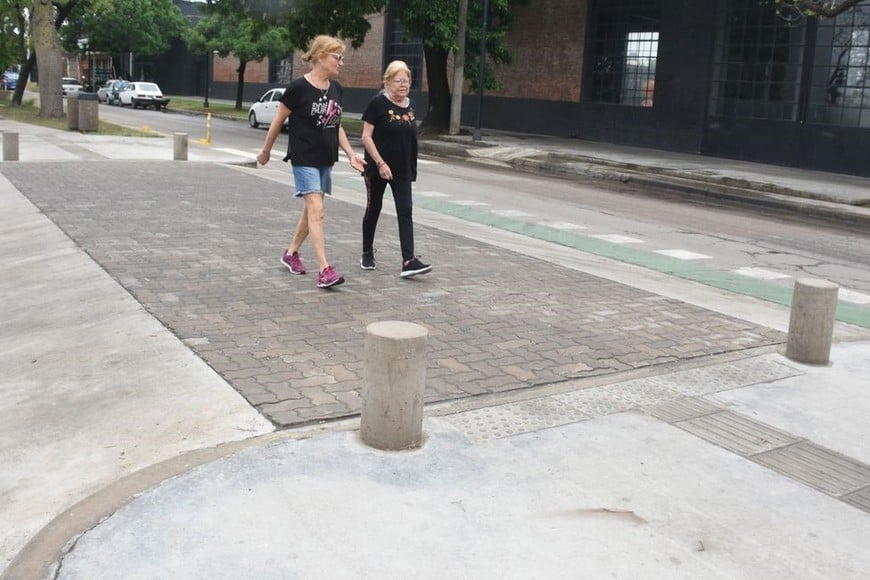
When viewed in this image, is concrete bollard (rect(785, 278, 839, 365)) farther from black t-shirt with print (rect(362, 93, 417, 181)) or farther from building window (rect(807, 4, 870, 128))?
building window (rect(807, 4, 870, 128))

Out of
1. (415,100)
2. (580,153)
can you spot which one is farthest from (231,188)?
(415,100)

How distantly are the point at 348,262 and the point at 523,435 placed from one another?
437cm

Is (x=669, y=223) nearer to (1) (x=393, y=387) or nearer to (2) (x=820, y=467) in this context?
(2) (x=820, y=467)

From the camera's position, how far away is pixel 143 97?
160ft

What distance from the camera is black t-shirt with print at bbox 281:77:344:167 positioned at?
23.9ft

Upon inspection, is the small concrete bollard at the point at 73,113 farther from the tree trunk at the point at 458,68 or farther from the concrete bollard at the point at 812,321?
the concrete bollard at the point at 812,321

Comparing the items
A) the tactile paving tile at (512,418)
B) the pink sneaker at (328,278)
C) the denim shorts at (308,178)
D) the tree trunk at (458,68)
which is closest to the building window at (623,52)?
the tree trunk at (458,68)

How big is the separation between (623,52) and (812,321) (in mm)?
24222

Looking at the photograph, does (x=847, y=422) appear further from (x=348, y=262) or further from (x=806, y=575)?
(x=348, y=262)

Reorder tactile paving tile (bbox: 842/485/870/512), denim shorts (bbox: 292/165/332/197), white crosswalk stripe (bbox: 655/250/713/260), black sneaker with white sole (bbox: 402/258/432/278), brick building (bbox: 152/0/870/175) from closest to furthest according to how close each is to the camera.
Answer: tactile paving tile (bbox: 842/485/870/512)
denim shorts (bbox: 292/165/332/197)
black sneaker with white sole (bbox: 402/258/432/278)
white crosswalk stripe (bbox: 655/250/713/260)
brick building (bbox: 152/0/870/175)

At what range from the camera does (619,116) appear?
2894cm

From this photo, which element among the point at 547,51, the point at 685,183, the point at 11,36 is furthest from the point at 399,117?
the point at 11,36

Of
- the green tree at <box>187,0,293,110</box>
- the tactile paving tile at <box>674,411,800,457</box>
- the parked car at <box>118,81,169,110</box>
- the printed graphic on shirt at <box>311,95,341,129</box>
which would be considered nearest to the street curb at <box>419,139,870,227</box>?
the printed graphic on shirt at <box>311,95,341,129</box>

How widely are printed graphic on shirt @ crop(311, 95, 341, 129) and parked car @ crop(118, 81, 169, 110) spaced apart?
1745 inches
